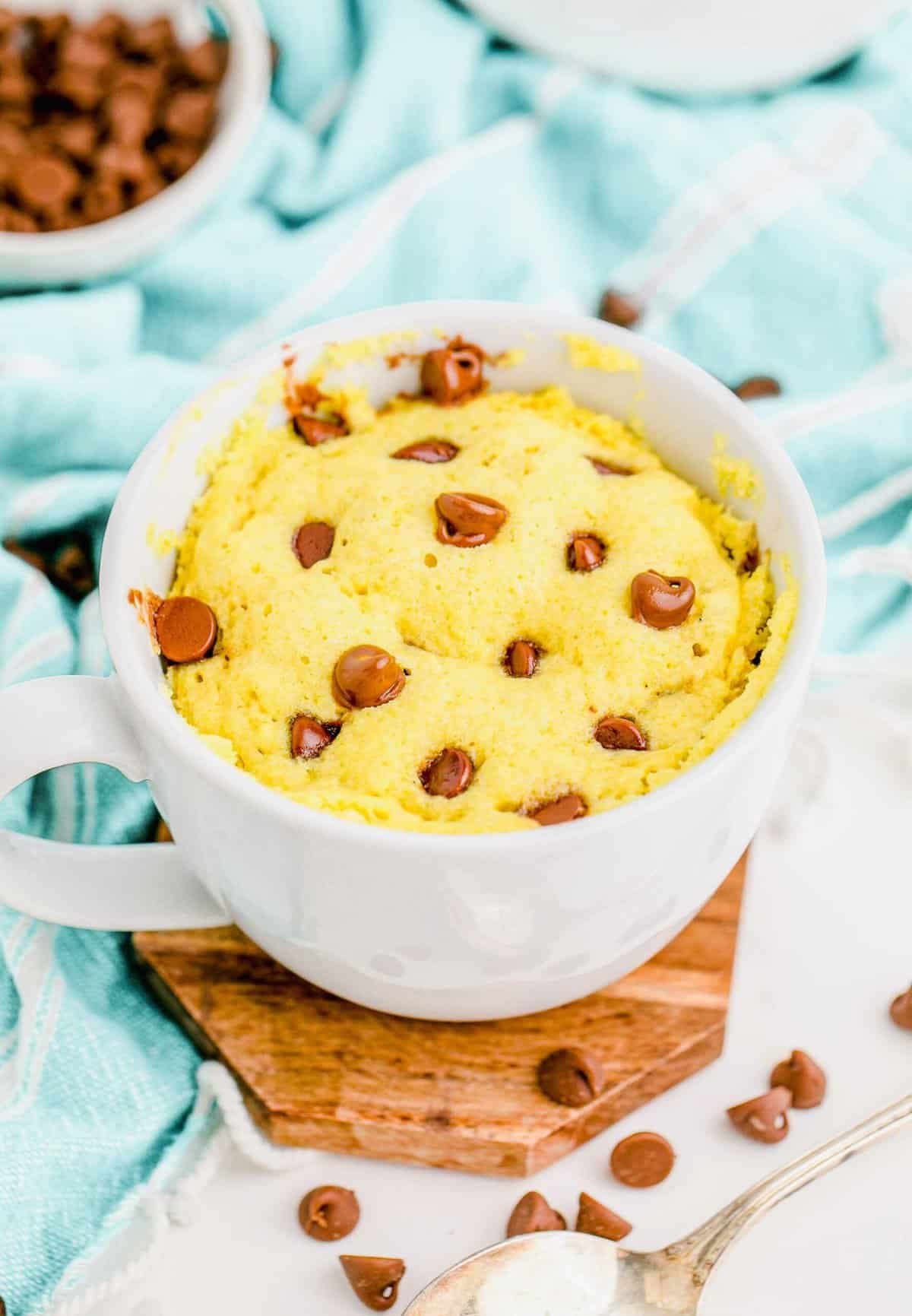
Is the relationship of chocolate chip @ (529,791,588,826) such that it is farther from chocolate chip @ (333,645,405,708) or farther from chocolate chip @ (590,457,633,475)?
chocolate chip @ (590,457,633,475)

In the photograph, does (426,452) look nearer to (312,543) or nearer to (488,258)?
(312,543)

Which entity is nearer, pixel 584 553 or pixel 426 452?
pixel 584 553

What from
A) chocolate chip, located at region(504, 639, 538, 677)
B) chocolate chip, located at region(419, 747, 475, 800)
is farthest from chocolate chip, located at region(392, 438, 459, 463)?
chocolate chip, located at region(419, 747, 475, 800)

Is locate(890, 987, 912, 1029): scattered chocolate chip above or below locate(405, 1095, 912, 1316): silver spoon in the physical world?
above

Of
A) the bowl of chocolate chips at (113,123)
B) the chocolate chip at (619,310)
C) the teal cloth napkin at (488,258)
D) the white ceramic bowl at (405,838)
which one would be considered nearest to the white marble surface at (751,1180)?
the white ceramic bowl at (405,838)

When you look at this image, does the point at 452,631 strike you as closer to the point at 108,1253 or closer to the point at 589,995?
the point at 589,995

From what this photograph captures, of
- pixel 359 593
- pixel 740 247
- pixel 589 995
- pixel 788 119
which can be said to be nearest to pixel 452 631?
pixel 359 593

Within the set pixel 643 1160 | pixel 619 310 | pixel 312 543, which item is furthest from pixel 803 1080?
pixel 619 310
